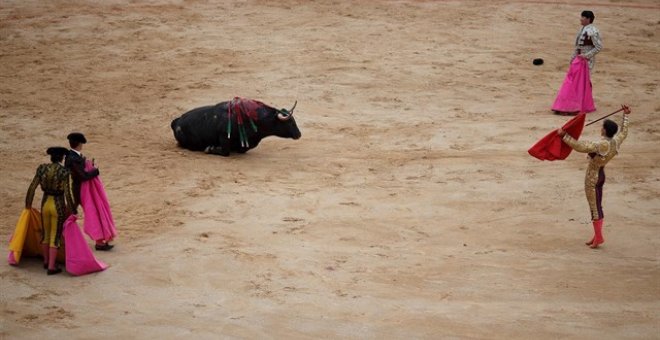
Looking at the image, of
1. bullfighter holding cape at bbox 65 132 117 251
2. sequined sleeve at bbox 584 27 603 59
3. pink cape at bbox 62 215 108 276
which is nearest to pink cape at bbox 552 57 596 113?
sequined sleeve at bbox 584 27 603 59

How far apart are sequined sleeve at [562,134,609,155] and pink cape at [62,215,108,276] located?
441 centimetres

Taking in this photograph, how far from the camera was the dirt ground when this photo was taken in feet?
26.3

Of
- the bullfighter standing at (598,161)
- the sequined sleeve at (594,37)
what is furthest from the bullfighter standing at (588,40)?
the bullfighter standing at (598,161)

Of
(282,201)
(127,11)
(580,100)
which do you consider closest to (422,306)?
(282,201)

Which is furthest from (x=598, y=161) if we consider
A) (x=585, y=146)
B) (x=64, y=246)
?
(x=64, y=246)

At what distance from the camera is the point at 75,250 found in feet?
27.6

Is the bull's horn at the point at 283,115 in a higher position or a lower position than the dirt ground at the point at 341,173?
higher

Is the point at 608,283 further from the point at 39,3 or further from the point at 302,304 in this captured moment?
the point at 39,3

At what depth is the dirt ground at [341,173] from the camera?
803 centimetres

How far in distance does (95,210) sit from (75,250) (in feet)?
1.68

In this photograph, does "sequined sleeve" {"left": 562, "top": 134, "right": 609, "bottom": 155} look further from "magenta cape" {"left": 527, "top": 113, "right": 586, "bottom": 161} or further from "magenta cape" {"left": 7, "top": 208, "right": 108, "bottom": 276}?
"magenta cape" {"left": 7, "top": 208, "right": 108, "bottom": 276}

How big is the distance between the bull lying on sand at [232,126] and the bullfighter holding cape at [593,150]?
3.59 metres

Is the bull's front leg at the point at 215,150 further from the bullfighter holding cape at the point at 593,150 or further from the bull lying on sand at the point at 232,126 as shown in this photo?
the bullfighter holding cape at the point at 593,150

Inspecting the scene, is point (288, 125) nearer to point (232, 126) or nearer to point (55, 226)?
point (232, 126)
